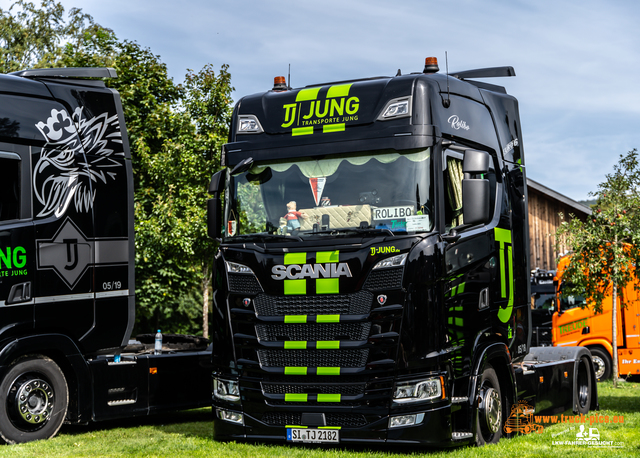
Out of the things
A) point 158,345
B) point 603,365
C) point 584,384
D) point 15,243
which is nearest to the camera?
point 15,243

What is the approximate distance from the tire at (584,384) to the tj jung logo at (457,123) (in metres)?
5.37

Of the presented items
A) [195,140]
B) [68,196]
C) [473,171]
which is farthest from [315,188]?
[195,140]

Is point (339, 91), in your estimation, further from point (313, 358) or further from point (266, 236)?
point (313, 358)

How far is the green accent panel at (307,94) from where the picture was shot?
800 centimetres

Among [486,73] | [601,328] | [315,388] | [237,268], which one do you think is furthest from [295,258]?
[601,328]

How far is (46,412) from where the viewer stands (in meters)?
8.96

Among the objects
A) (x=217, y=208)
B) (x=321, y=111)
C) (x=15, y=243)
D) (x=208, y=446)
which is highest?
(x=321, y=111)

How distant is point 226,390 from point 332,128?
9.53 feet

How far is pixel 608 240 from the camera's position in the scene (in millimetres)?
16109

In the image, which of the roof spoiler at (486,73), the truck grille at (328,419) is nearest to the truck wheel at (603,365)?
the roof spoiler at (486,73)

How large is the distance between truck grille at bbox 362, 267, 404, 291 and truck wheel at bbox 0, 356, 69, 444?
4.34 metres

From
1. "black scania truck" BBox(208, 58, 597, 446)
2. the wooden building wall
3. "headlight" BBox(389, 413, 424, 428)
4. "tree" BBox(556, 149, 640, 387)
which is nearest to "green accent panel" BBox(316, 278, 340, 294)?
"black scania truck" BBox(208, 58, 597, 446)

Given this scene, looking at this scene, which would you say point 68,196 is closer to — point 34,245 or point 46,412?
point 34,245

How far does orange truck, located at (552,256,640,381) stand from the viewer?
57.1 feet
